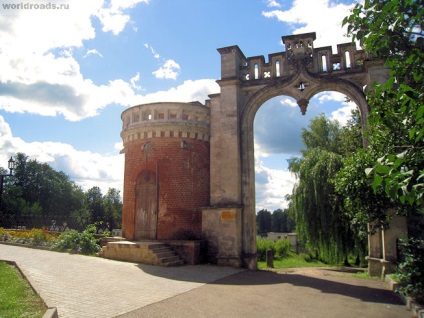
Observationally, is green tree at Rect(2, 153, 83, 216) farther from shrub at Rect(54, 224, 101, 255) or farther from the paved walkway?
the paved walkway

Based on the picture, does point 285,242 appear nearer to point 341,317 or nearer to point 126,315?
point 341,317

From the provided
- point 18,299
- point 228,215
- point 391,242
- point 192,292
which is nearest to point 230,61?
point 228,215

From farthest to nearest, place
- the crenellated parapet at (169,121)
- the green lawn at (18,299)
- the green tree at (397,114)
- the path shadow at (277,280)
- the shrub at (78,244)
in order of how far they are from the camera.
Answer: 1. the crenellated parapet at (169,121)
2. the shrub at (78,244)
3. the path shadow at (277,280)
4. the green lawn at (18,299)
5. the green tree at (397,114)

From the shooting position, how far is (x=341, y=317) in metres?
6.66

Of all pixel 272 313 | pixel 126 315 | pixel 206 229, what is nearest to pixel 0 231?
pixel 206 229

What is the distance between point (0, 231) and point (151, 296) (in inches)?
559

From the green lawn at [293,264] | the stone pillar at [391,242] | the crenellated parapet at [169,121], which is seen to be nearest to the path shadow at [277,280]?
the stone pillar at [391,242]

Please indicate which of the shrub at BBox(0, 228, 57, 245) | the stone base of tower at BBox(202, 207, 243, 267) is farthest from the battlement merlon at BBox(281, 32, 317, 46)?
the shrub at BBox(0, 228, 57, 245)

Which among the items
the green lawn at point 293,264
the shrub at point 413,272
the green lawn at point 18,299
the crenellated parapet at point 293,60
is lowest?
the green lawn at point 293,264

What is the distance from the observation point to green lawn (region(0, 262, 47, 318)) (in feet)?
18.2

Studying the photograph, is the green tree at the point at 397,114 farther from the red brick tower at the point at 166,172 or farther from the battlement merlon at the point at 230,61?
the red brick tower at the point at 166,172

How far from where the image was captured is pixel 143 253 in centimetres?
1224

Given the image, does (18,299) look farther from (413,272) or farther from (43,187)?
(43,187)

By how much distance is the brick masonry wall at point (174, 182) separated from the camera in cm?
1432
